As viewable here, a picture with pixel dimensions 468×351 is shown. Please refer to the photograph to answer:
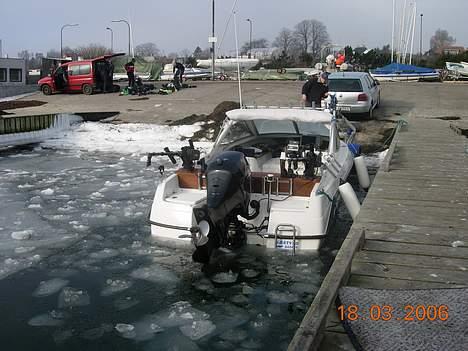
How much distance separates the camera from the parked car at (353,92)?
17.4 metres

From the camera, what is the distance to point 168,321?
5.09 metres

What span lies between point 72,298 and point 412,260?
129 inches

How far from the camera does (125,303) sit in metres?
5.48

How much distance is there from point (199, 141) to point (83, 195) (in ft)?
23.2

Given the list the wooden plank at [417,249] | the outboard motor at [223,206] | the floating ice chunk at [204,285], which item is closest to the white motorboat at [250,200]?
the outboard motor at [223,206]

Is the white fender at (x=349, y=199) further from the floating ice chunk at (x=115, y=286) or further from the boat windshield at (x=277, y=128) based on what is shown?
the floating ice chunk at (x=115, y=286)

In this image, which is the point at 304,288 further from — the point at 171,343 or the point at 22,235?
the point at 22,235

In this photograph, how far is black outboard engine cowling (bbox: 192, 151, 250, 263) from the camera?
5922 millimetres

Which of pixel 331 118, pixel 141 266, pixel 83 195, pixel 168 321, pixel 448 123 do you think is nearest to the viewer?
pixel 168 321

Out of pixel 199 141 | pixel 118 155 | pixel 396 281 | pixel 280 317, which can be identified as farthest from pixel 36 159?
pixel 396 281

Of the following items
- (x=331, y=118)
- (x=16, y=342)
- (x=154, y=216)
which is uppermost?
(x=331, y=118)

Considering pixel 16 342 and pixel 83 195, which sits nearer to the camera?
pixel 16 342

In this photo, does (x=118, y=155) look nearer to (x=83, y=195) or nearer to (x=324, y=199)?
(x=83, y=195)
